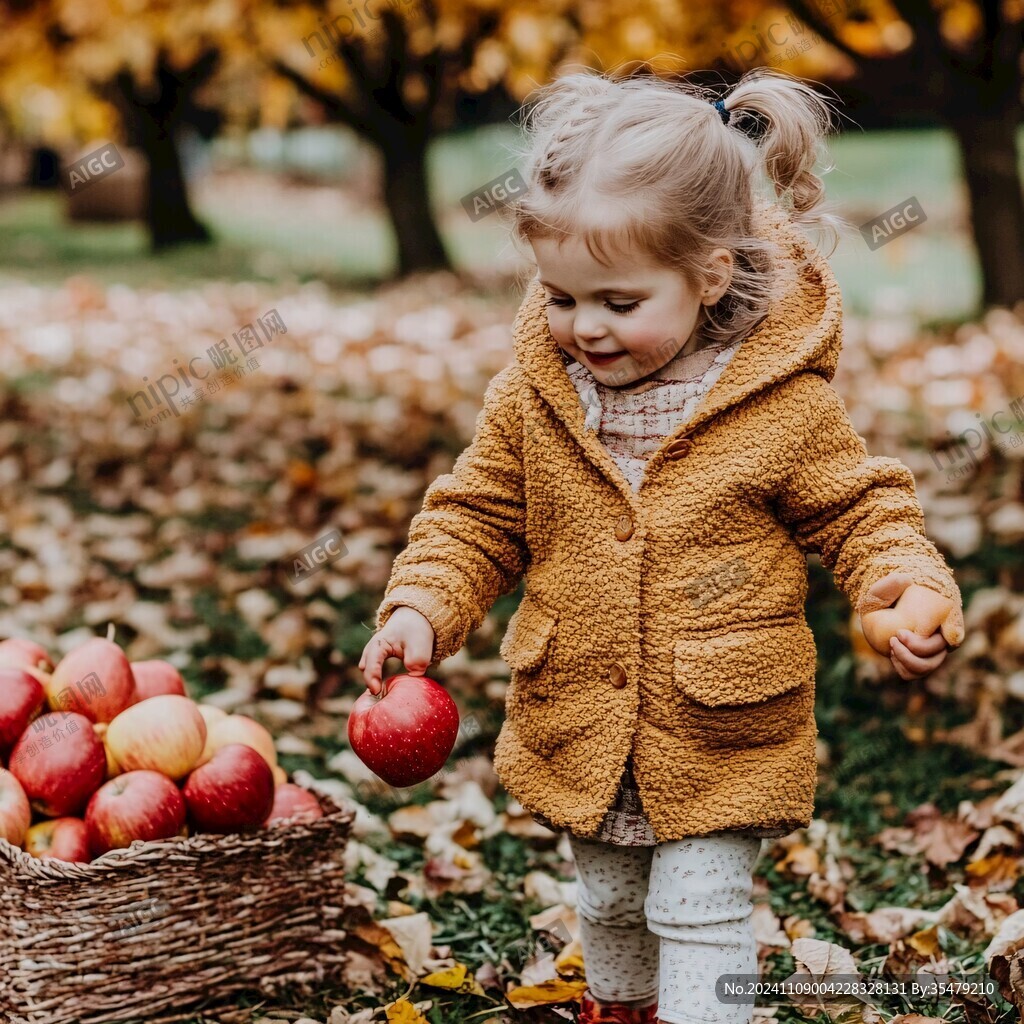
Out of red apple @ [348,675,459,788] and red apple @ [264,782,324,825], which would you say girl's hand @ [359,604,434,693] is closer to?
red apple @ [348,675,459,788]

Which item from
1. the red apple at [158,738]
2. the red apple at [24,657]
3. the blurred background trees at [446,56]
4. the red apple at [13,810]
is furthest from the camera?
the blurred background trees at [446,56]

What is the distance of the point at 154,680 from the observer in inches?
114

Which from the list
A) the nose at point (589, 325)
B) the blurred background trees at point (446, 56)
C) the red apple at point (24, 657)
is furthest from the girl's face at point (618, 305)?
the blurred background trees at point (446, 56)

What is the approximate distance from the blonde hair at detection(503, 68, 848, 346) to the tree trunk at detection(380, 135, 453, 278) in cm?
1162

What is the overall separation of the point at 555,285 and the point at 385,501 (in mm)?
3622

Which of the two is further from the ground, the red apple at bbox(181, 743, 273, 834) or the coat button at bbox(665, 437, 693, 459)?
the coat button at bbox(665, 437, 693, 459)

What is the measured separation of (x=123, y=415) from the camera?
758cm

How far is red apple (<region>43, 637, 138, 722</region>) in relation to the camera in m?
2.75

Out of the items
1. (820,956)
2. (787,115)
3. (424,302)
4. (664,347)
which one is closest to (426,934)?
(820,956)

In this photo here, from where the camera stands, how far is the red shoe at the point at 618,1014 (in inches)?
99.5

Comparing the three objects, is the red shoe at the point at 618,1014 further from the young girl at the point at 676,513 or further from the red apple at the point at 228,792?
the red apple at the point at 228,792

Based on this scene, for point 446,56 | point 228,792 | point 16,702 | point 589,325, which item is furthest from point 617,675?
point 446,56

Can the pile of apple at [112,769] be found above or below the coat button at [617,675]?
below

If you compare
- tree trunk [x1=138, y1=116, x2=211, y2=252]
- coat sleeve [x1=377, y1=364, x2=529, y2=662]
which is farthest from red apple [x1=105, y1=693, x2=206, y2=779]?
tree trunk [x1=138, y1=116, x2=211, y2=252]
